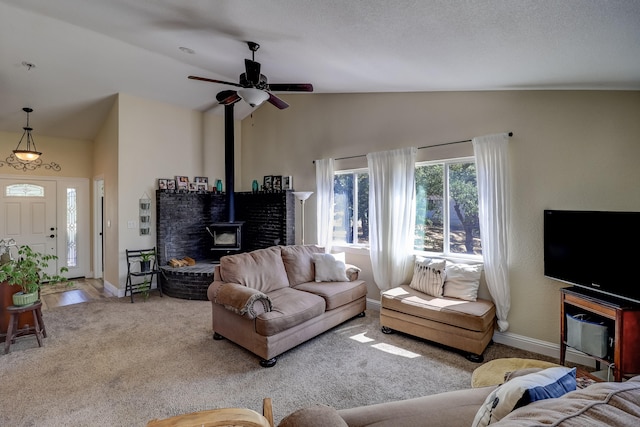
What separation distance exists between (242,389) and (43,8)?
14.1ft

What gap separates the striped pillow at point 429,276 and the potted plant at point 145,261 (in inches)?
170

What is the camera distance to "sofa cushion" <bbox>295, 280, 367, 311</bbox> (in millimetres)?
3447

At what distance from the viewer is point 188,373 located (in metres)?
2.65

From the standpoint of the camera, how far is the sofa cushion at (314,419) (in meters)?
1.09

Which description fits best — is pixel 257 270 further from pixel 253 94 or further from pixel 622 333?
pixel 622 333

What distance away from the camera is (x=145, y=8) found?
9.24 ft

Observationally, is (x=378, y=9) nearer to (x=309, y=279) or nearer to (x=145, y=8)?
(x=145, y=8)

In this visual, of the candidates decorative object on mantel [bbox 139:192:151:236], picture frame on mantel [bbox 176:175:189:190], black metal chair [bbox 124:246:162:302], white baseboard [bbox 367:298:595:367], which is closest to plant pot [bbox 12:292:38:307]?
black metal chair [bbox 124:246:162:302]

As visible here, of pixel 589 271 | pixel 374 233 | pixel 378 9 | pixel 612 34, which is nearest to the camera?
pixel 612 34

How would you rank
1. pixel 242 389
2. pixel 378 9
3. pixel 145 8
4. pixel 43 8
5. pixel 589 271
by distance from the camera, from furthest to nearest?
1. pixel 43 8
2. pixel 145 8
3. pixel 589 271
4. pixel 242 389
5. pixel 378 9

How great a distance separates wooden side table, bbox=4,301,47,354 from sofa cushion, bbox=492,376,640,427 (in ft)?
14.0

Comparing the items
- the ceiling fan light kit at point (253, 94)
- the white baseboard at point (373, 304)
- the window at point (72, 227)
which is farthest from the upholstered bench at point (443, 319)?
the window at point (72, 227)

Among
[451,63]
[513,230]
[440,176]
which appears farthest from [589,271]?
[451,63]

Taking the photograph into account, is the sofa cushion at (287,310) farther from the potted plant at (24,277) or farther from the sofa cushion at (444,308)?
the potted plant at (24,277)
